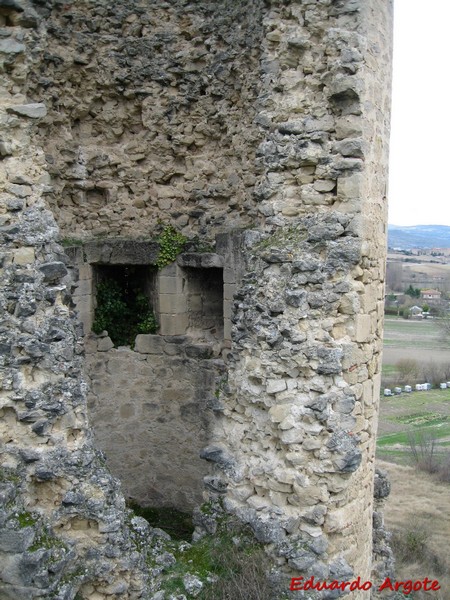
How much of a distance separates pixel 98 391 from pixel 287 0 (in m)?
4.53

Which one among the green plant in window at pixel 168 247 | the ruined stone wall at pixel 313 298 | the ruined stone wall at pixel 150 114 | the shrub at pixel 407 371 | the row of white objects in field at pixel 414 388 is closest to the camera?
the ruined stone wall at pixel 313 298

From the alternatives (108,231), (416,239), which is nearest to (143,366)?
(108,231)

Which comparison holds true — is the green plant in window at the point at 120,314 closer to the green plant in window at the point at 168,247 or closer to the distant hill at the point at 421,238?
the green plant in window at the point at 168,247

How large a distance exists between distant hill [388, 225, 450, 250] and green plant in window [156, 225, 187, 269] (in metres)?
73.8

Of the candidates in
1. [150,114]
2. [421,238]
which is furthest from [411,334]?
[421,238]

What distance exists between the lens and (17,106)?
14.9 ft

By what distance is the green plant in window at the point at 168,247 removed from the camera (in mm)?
6883

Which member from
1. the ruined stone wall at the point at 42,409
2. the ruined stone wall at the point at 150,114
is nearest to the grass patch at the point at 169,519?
the ruined stone wall at the point at 42,409

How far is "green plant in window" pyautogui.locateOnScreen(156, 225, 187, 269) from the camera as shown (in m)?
6.88

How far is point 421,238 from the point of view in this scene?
11112cm

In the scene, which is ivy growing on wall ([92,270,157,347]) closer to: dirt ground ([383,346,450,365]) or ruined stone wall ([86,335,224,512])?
ruined stone wall ([86,335,224,512])

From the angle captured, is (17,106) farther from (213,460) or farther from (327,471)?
(327,471)

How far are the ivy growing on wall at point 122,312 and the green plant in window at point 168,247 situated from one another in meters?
0.61

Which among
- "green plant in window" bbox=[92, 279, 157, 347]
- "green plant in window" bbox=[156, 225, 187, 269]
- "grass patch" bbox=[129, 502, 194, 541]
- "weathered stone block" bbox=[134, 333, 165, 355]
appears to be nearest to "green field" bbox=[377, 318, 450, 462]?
"grass patch" bbox=[129, 502, 194, 541]
